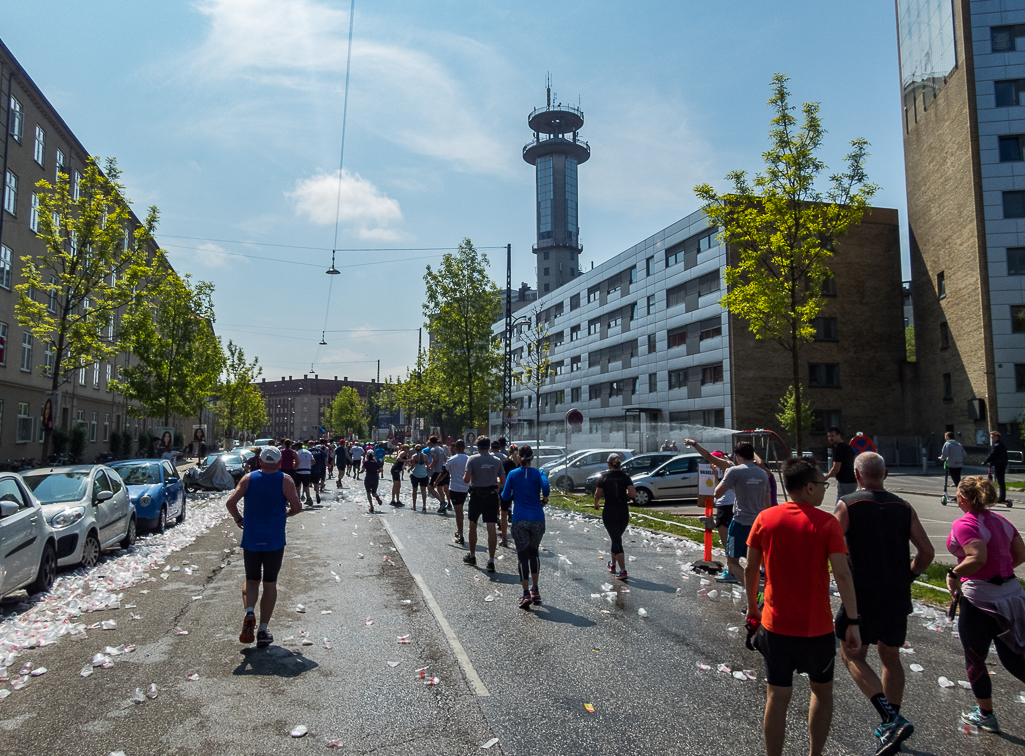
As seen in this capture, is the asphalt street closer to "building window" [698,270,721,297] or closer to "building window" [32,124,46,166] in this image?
"building window" [32,124,46,166]

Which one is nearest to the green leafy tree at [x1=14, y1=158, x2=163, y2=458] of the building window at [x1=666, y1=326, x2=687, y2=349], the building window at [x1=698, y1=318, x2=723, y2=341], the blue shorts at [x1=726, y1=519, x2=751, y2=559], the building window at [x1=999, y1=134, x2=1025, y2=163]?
the blue shorts at [x1=726, y1=519, x2=751, y2=559]

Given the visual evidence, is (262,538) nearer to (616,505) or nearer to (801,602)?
(801,602)

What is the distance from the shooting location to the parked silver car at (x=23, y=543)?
24.0ft

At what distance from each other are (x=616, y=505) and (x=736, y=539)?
5.39 feet

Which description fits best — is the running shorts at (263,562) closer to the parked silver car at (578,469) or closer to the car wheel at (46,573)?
the car wheel at (46,573)

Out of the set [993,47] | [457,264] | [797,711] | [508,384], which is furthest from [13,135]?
[993,47]

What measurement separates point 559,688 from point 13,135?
32.6 m

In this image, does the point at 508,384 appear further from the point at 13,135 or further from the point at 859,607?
the point at 859,607

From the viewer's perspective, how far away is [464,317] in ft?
123

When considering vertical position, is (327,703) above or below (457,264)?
below

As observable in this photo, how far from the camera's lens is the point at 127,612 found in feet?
24.4

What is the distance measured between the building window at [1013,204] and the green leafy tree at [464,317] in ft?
80.5

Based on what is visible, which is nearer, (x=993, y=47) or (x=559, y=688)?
(x=559, y=688)

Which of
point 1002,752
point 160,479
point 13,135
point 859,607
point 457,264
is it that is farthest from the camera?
point 457,264
